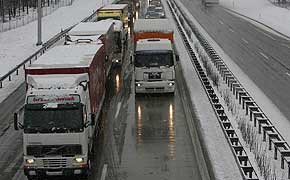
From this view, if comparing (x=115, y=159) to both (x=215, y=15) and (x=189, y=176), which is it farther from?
(x=215, y=15)

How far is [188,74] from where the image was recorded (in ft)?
113

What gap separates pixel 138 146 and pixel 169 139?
149 centimetres

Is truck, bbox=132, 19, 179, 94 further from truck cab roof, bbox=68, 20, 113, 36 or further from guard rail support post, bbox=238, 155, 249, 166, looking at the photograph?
guard rail support post, bbox=238, 155, 249, 166

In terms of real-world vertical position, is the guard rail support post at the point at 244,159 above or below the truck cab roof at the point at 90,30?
below

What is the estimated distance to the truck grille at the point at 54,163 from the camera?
15461 mm

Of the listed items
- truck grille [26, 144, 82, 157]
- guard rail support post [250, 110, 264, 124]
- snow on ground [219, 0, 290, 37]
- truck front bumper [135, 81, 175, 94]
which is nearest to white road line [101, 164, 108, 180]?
truck grille [26, 144, 82, 157]

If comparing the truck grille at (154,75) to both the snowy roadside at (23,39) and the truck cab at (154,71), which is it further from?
the snowy roadside at (23,39)

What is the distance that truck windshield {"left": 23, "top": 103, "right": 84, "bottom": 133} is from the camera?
1552cm

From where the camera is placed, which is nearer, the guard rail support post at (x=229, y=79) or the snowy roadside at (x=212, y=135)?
the snowy roadside at (x=212, y=135)

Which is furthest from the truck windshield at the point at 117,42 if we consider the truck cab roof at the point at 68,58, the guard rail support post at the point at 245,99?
the guard rail support post at the point at 245,99

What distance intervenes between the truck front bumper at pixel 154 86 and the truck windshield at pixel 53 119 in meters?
12.7

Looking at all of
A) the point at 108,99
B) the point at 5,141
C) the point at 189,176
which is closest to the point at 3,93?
the point at 108,99

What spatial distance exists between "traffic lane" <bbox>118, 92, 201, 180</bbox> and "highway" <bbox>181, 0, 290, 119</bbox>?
5642 millimetres

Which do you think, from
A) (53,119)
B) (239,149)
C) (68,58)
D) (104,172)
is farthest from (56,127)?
(239,149)
